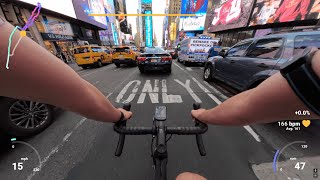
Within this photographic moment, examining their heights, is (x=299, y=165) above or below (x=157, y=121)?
below

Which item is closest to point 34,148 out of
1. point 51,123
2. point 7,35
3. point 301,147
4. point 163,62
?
point 51,123

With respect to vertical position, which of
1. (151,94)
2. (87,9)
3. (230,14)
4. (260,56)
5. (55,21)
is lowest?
(151,94)

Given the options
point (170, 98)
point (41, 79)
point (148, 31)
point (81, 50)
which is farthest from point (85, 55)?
point (148, 31)

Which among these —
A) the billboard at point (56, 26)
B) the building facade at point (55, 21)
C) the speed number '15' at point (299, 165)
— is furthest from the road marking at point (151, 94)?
the billboard at point (56, 26)

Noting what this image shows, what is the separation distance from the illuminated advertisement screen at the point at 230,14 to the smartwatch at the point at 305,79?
21.2m

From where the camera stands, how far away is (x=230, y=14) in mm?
21328

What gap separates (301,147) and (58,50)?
78.0 feet

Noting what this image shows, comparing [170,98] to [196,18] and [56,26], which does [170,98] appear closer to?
[56,26]

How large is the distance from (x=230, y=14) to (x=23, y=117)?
85.1ft

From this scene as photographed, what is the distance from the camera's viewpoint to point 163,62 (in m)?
8.16

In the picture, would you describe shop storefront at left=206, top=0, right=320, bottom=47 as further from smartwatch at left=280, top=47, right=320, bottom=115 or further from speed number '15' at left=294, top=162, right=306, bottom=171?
smartwatch at left=280, top=47, right=320, bottom=115

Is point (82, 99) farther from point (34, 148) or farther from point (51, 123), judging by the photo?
point (51, 123)
